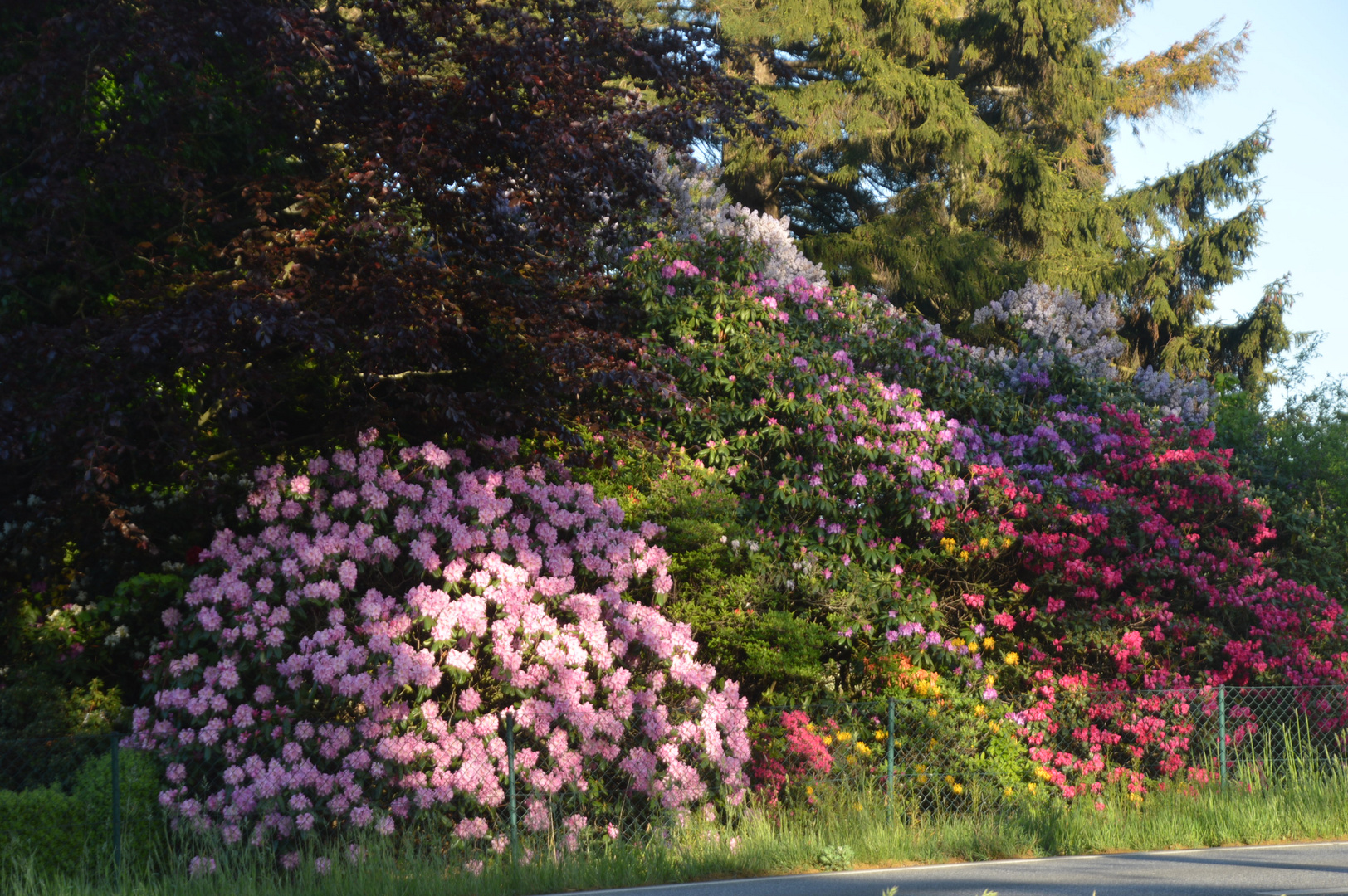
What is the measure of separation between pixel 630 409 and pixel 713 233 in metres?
3.04

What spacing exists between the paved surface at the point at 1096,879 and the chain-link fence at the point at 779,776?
0.95 meters

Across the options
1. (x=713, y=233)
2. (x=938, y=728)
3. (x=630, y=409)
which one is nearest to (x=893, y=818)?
(x=938, y=728)

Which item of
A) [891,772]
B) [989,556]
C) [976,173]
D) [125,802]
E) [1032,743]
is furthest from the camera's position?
[976,173]

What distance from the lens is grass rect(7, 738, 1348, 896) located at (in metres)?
6.39

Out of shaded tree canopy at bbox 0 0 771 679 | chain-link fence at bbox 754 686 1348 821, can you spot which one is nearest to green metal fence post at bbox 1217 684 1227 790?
chain-link fence at bbox 754 686 1348 821

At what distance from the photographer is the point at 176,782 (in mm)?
7125

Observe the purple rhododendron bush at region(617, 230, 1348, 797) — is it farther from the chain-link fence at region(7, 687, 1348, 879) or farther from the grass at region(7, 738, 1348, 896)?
the grass at region(7, 738, 1348, 896)

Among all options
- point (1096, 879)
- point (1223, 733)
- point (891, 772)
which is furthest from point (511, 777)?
point (1223, 733)

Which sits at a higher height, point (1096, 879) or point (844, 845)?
point (844, 845)

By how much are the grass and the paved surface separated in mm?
207

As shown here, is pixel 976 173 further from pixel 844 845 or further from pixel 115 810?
pixel 115 810

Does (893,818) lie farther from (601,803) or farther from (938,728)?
(601,803)

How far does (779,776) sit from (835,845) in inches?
48.6

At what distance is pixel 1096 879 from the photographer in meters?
6.95
